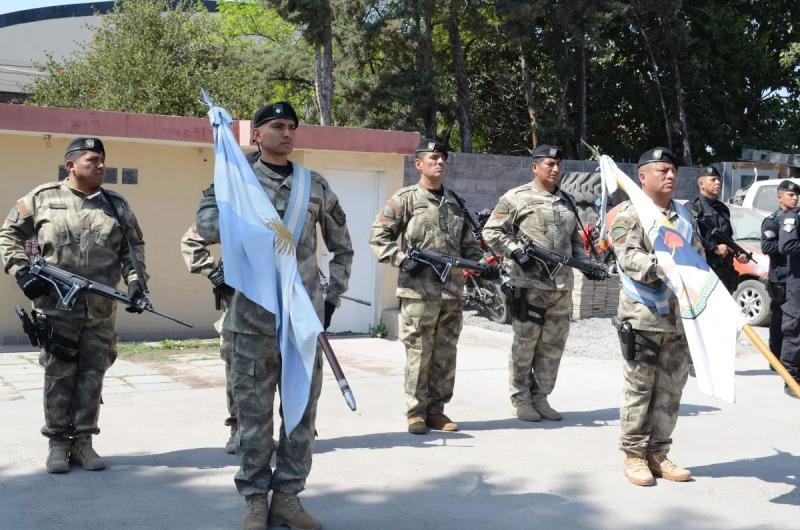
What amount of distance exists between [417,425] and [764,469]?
2.32 metres

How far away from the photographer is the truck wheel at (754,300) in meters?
12.5

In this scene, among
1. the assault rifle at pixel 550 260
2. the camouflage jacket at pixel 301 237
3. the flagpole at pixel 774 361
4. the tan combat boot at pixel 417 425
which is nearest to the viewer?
the camouflage jacket at pixel 301 237

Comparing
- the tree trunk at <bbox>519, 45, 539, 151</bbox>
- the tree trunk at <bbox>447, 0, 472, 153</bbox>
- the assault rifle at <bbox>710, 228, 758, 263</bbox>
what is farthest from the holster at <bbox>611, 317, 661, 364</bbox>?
the tree trunk at <bbox>519, 45, 539, 151</bbox>

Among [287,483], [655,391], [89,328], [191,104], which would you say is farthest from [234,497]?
[191,104]

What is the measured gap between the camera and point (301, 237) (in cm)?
460

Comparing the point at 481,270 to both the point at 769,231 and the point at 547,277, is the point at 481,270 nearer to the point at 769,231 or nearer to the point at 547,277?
the point at 547,277

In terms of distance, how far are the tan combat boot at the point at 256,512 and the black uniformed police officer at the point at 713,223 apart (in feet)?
19.1

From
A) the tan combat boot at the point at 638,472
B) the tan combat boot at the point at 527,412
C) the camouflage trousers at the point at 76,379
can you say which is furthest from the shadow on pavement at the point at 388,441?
the camouflage trousers at the point at 76,379

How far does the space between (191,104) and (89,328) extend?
2196cm

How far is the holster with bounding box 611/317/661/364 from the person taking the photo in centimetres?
543

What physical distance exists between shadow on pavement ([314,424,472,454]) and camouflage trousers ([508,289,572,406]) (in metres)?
0.80

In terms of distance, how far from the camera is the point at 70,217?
5551mm

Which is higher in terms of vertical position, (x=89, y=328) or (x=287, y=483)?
(x=89, y=328)

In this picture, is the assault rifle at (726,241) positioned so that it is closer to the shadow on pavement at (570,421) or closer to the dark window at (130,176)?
the shadow on pavement at (570,421)
